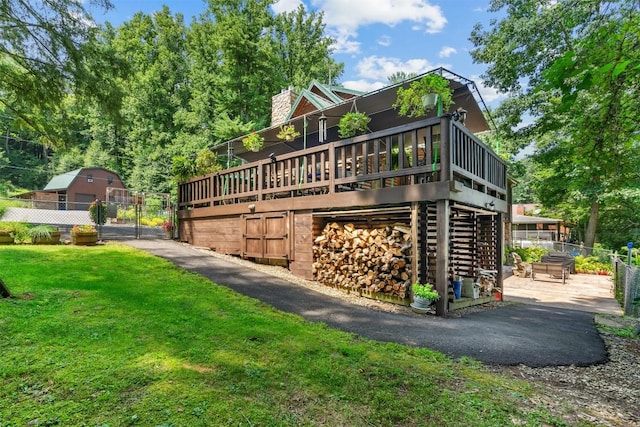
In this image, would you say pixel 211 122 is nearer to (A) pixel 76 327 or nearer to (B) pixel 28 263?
(B) pixel 28 263

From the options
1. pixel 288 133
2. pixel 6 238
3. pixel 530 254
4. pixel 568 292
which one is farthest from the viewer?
→ pixel 530 254

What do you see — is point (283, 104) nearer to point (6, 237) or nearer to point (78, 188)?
point (6, 237)

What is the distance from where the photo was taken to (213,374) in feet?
8.70

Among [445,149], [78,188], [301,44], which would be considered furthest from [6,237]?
[301,44]

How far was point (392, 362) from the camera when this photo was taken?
3.19 m

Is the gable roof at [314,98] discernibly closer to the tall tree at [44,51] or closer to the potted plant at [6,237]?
the tall tree at [44,51]

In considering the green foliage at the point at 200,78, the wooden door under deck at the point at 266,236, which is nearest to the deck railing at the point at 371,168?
the wooden door under deck at the point at 266,236

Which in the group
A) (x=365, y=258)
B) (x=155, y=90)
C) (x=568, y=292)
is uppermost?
(x=155, y=90)

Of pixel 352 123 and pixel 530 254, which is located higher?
pixel 352 123

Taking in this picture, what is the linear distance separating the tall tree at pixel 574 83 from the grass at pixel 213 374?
9.53 ft

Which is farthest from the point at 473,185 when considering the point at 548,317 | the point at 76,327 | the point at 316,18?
the point at 316,18

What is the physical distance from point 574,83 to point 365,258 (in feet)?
13.8

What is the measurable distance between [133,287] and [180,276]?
1.24 metres

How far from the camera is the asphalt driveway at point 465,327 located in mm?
3879
